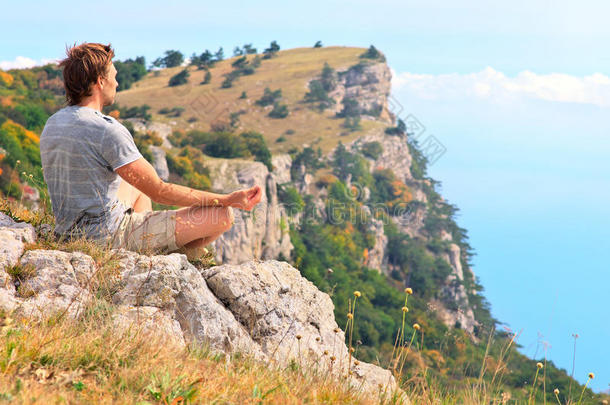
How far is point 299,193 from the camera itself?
59.3 meters

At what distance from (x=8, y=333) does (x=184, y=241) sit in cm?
157

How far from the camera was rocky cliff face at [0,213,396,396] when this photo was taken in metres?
3.18

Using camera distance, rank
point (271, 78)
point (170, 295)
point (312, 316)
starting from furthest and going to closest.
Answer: point (271, 78), point (312, 316), point (170, 295)

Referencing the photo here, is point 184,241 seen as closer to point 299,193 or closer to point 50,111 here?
point 50,111

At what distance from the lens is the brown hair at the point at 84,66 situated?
137 inches

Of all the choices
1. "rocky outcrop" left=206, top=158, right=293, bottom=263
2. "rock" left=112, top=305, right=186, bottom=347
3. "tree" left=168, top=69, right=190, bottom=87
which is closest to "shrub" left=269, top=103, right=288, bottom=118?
"tree" left=168, top=69, right=190, bottom=87

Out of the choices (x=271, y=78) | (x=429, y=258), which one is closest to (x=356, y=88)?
(x=271, y=78)

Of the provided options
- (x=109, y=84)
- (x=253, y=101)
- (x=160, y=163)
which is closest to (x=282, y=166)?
(x=253, y=101)

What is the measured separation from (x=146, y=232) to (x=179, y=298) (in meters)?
0.66

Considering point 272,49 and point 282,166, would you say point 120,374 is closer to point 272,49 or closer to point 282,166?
point 282,166

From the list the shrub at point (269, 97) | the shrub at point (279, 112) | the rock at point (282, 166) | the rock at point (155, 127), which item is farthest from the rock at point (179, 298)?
the shrub at point (269, 97)

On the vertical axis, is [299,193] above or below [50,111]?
below

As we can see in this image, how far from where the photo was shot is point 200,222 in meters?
3.88

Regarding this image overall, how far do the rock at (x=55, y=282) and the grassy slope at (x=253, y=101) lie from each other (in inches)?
2220
